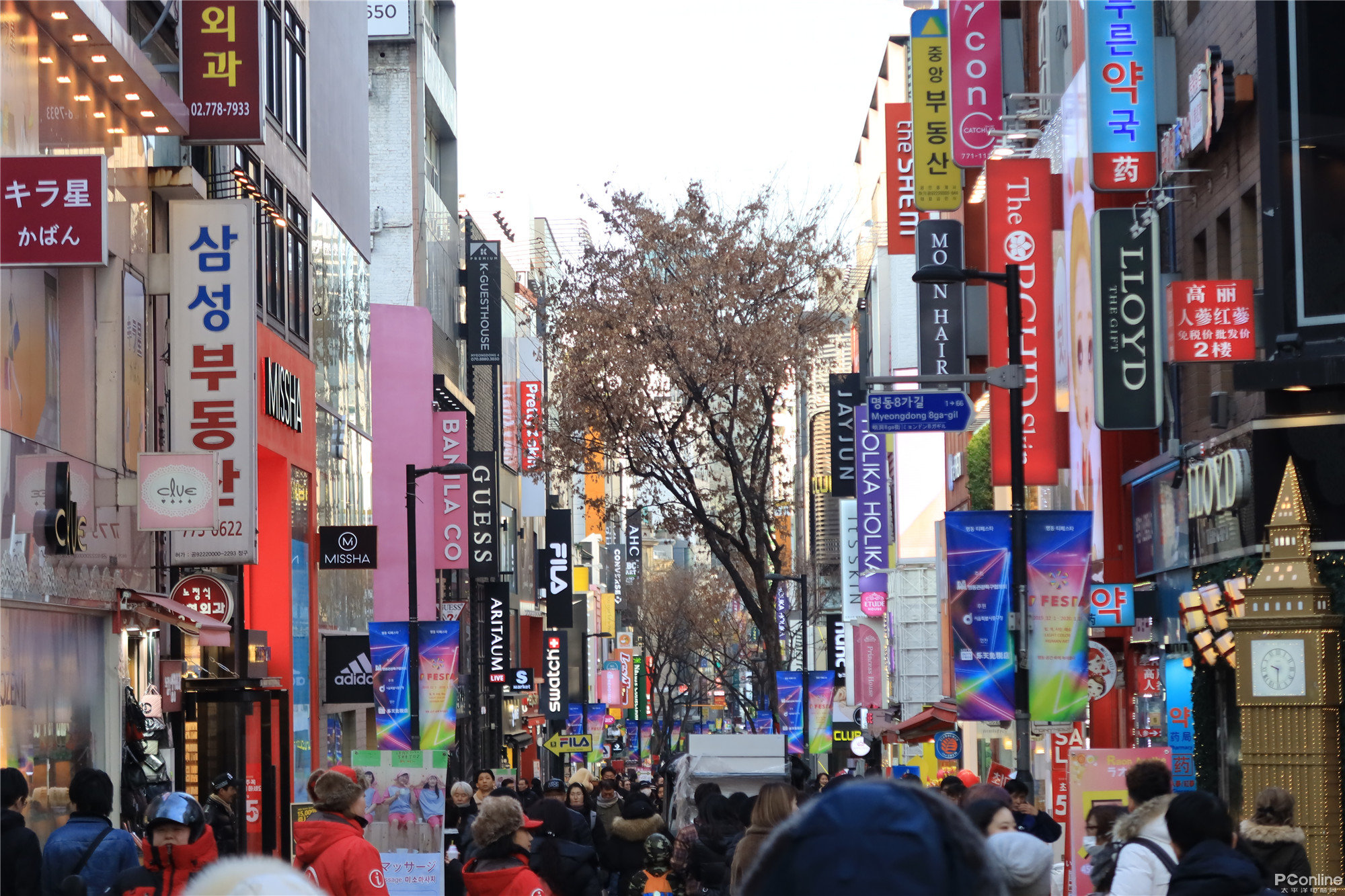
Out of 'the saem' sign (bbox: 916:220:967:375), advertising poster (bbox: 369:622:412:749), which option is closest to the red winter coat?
advertising poster (bbox: 369:622:412:749)

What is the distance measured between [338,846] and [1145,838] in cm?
402

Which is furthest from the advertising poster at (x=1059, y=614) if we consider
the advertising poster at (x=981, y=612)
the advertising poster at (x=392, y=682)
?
the advertising poster at (x=392, y=682)

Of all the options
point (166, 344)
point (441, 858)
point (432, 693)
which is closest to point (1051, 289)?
point (432, 693)

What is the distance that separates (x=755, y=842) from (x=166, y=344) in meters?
15.3

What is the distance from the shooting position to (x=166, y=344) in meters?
22.2

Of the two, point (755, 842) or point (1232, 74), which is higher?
point (1232, 74)

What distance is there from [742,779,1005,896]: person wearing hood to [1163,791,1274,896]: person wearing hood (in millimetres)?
5356

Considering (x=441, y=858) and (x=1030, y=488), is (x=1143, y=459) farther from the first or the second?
(x=441, y=858)

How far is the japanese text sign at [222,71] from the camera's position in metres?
21.2

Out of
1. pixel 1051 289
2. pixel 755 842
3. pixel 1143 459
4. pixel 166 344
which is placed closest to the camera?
pixel 755 842

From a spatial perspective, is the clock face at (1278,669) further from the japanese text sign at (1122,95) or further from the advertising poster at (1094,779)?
the japanese text sign at (1122,95)

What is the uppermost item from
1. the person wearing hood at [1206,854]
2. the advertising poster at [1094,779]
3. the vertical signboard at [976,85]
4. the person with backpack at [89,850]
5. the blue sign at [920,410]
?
the vertical signboard at [976,85]

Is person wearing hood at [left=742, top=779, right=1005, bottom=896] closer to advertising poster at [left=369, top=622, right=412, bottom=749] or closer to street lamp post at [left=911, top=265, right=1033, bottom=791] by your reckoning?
street lamp post at [left=911, top=265, right=1033, bottom=791]

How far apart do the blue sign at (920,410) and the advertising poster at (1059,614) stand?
2.03 meters
